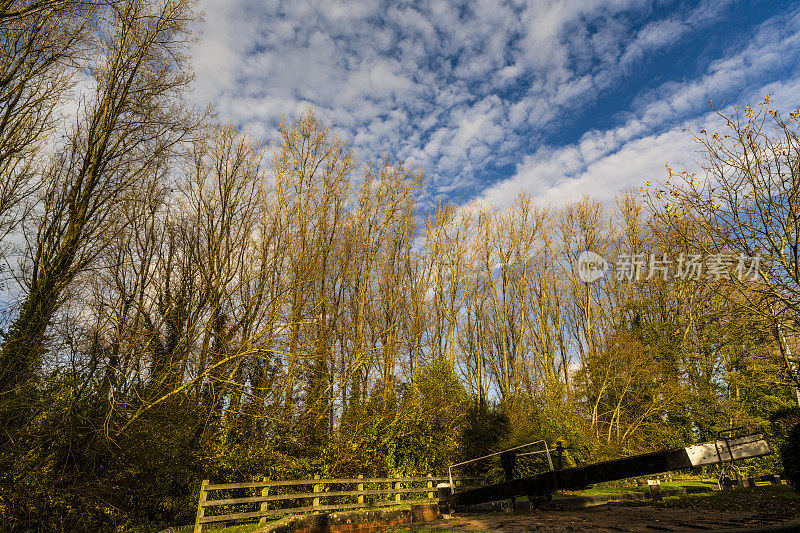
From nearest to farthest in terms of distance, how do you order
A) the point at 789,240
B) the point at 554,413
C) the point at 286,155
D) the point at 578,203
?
the point at 789,240, the point at 554,413, the point at 286,155, the point at 578,203

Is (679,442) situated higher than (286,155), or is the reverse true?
(286,155)

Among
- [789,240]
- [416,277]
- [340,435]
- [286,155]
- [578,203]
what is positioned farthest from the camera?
[578,203]

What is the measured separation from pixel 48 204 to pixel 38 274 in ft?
9.80

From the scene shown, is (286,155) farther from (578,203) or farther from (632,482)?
(632,482)

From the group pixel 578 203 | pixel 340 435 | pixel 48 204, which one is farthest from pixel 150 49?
pixel 578 203

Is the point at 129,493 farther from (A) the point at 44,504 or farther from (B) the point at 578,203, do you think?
(B) the point at 578,203

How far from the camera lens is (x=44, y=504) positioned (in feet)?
32.4

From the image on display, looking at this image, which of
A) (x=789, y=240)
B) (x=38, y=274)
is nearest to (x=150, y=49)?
(x=38, y=274)

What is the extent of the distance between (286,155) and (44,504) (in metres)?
15.4

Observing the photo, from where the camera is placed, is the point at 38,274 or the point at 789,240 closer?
the point at 789,240

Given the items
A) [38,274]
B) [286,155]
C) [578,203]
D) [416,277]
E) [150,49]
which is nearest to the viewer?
[38,274]

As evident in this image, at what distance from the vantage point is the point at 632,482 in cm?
2177

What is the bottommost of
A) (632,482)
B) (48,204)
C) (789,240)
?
(632,482)

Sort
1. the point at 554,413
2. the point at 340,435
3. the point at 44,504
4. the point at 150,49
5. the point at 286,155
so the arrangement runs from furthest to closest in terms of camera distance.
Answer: the point at 286,155 < the point at 554,413 < the point at 340,435 < the point at 150,49 < the point at 44,504
